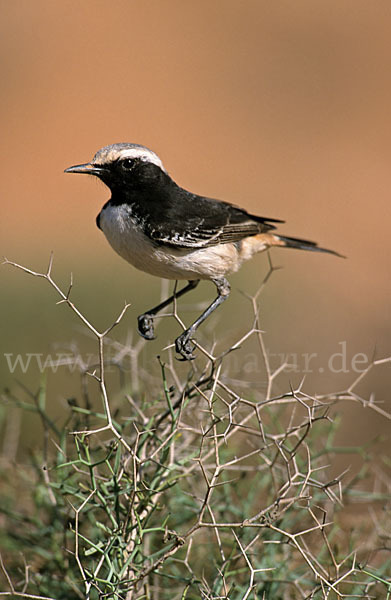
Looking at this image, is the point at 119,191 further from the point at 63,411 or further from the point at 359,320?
the point at 359,320

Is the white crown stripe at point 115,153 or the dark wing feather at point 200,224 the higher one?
the white crown stripe at point 115,153

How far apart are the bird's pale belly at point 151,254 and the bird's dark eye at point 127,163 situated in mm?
168

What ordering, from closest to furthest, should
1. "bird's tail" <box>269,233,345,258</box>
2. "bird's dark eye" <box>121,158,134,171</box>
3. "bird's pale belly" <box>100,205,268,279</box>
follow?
"bird's pale belly" <box>100,205,268,279</box>
"bird's dark eye" <box>121,158,134,171</box>
"bird's tail" <box>269,233,345,258</box>

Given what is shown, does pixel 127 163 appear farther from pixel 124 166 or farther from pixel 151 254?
pixel 151 254

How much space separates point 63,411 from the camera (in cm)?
604

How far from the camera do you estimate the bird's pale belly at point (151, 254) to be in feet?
10.6

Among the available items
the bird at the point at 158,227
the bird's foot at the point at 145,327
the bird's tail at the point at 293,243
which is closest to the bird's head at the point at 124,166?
the bird at the point at 158,227

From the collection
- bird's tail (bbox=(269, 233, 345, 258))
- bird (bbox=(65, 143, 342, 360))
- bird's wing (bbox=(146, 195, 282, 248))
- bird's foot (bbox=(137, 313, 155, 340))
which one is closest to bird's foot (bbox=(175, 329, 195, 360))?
bird (bbox=(65, 143, 342, 360))

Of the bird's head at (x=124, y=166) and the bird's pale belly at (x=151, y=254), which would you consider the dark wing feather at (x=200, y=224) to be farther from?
the bird's head at (x=124, y=166)

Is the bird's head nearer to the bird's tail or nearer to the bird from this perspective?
the bird

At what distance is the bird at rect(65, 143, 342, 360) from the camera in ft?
10.6

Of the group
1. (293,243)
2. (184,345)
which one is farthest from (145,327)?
(293,243)

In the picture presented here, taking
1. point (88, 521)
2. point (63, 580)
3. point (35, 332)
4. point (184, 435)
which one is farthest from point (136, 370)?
point (35, 332)

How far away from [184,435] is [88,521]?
0.53 meters
